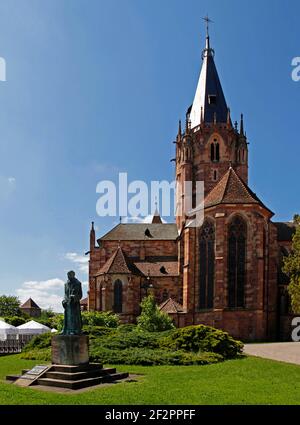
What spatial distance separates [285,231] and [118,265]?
18671mm

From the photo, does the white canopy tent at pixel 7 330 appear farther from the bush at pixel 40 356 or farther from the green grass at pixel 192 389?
the green grass at pixel 192 389

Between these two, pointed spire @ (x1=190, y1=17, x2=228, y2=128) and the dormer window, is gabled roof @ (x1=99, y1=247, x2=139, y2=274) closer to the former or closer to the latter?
pointed spire @ (x1=190, y1=17, x2=228, y2=128)

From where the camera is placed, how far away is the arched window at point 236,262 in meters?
41.2

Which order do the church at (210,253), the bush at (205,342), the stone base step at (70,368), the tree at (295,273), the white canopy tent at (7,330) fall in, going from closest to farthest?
the stone base step at (70,368), the bush at (205,342), the tree at (295,273), the white canopy tent at (7,330), the church at (210,253)

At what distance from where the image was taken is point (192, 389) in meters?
14.6

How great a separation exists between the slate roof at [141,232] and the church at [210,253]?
121 mm

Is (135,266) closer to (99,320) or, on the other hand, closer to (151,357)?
(99,320)

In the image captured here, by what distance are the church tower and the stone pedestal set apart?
4133 cm

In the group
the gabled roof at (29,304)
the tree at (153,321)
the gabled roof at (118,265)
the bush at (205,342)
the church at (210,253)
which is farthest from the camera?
the gabled roof at (29,304)

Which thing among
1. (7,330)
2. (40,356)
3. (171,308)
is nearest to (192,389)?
(40,356)

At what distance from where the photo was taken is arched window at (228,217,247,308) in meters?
41.2

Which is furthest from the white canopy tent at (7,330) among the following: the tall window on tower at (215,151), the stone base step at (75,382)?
the tall window on tower at (215,151)

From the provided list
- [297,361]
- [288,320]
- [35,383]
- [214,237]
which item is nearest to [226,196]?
[214,237]

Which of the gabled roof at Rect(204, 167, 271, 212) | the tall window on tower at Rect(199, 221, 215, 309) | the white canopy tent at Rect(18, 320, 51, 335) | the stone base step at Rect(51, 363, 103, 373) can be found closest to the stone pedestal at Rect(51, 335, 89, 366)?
the stone base step at Rect(51, 363, 103, 373)
